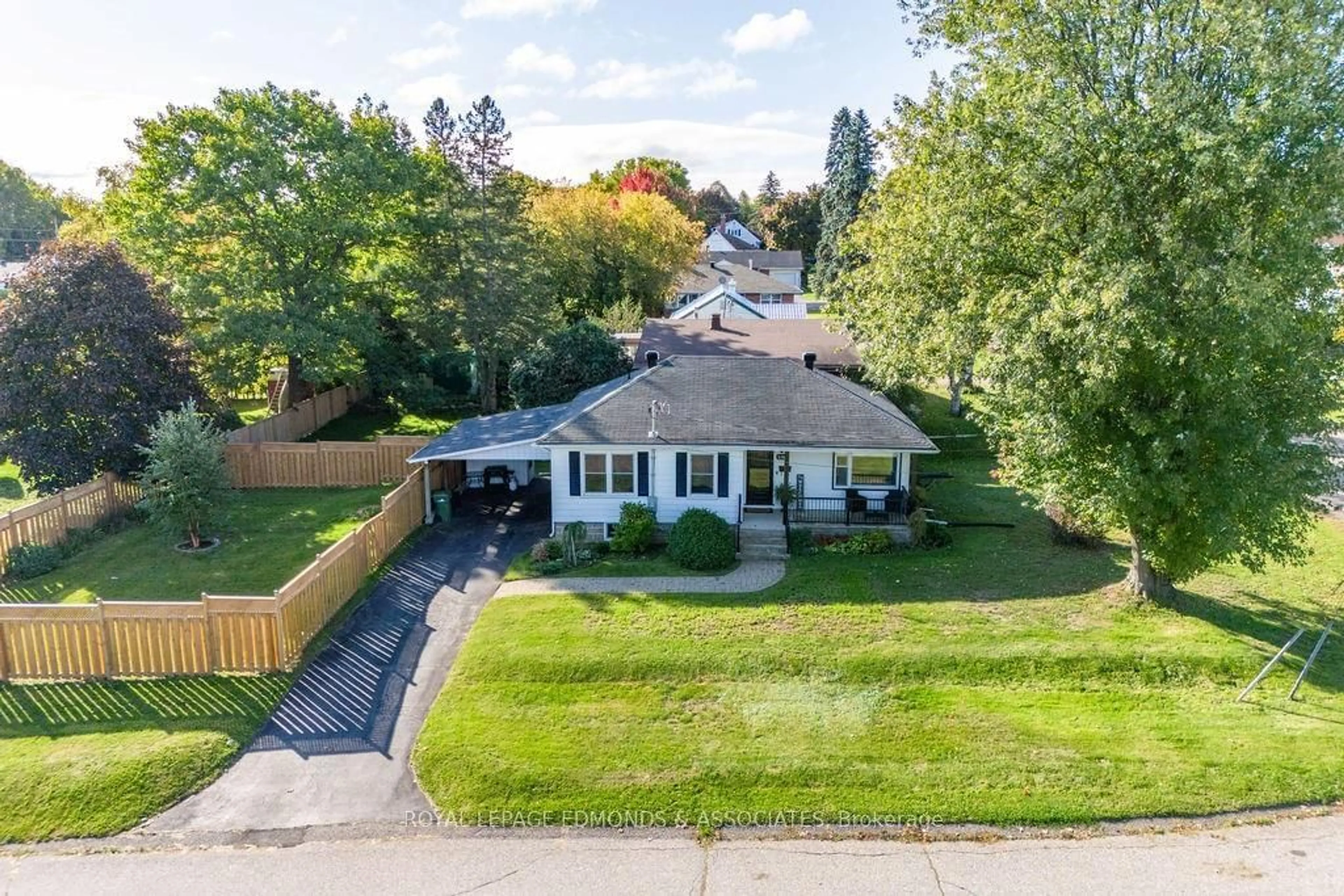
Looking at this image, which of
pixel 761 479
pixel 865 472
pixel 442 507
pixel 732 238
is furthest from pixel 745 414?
pixel 732 238

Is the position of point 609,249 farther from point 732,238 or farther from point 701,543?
point 732,238

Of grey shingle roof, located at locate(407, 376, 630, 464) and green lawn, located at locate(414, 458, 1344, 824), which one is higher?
grey shingle roof, located at locate(407, 376, 630, 464)

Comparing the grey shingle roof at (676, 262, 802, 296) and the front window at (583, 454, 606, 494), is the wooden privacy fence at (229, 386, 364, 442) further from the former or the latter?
the grey shingle roof at (676, 262, 802, 296)

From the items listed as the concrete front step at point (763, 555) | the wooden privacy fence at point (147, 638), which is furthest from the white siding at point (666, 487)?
the wooden privacy fence at point (147, 638)

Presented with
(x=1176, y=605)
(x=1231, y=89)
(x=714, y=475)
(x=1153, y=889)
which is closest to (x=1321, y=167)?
(x=1231, y=89)

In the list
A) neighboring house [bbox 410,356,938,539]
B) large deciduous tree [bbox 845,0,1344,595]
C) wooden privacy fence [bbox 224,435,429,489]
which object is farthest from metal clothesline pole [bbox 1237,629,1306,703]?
wooden privacy fence [bbox 224,435,429,489]

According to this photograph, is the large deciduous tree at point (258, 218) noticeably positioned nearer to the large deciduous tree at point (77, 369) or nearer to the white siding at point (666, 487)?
the large deciduous tree at point (77, 369)
